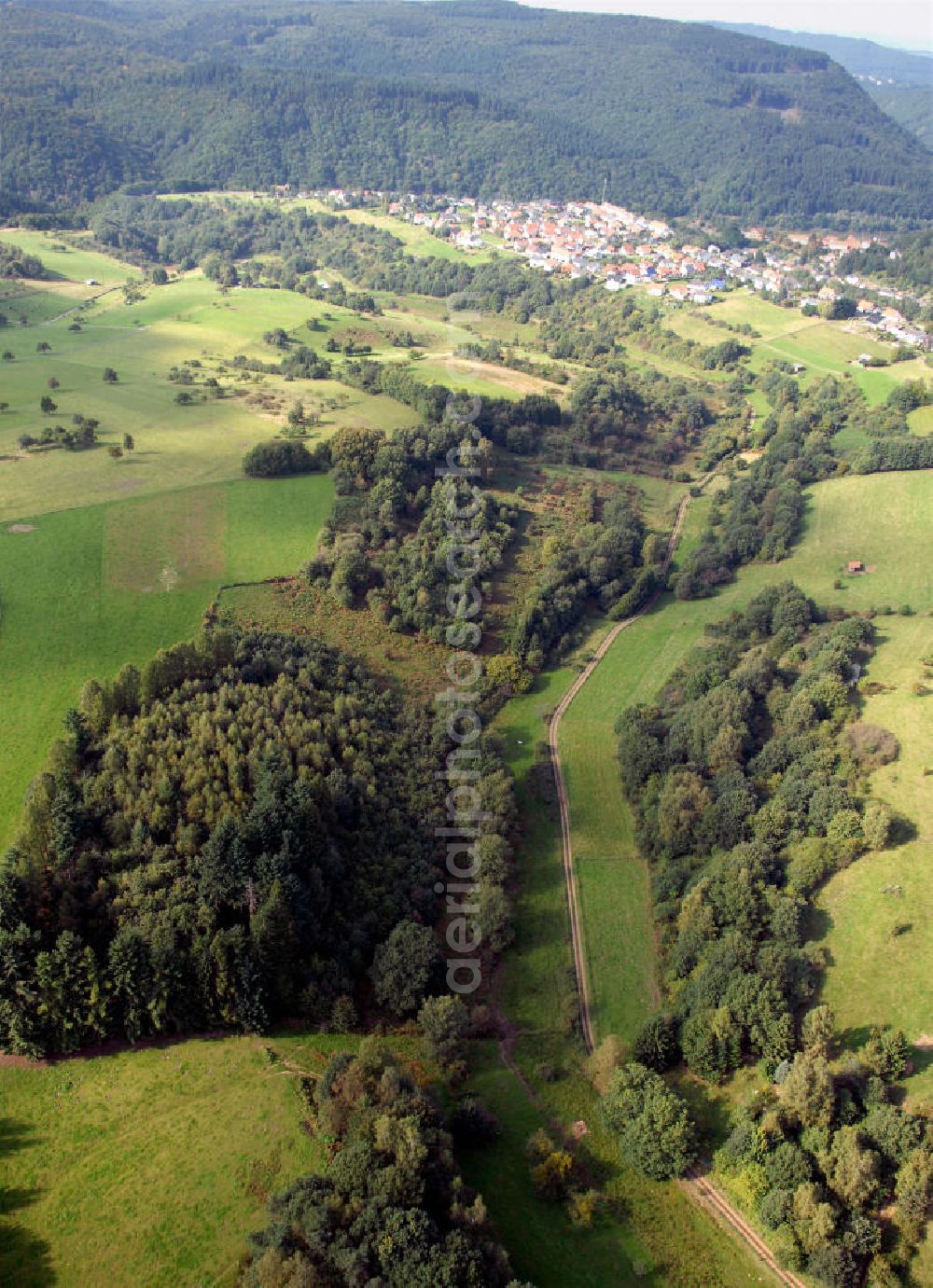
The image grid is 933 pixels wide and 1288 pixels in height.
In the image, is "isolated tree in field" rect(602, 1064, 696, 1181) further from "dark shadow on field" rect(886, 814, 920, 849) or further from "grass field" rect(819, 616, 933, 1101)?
"dark shadow on field" rect(886, 814, 920, 849)

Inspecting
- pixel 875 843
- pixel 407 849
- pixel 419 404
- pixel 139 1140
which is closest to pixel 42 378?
pixel 419 404

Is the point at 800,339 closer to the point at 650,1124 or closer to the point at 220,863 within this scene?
the point at 220,863

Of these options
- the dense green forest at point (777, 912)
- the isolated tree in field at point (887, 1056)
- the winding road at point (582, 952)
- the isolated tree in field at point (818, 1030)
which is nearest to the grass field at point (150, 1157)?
the winding road at point (582, 952)

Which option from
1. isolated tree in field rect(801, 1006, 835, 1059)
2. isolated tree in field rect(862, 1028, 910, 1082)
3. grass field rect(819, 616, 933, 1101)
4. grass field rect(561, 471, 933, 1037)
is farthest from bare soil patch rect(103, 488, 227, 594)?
isolated tree in field rect(862, 1028, 910, 1082)

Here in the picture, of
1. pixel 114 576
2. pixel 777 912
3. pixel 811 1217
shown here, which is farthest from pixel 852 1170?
pixel 114 576

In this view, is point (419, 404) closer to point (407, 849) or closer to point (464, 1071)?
point (407, 849)
